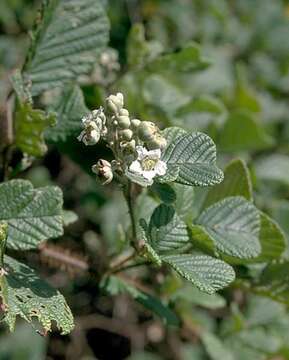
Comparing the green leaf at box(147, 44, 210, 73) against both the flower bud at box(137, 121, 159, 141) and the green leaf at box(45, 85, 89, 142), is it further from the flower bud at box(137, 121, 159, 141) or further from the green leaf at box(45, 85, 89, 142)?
the flower bud at box(137, 121, 159, 141)

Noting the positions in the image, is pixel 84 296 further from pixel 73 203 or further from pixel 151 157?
pixel 151 157

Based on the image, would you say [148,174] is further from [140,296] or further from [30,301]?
[140,296]

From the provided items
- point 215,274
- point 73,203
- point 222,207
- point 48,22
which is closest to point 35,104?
point 48,22

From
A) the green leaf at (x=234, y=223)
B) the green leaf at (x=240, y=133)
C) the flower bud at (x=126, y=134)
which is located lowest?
the green leaf at (x=240, y=133)

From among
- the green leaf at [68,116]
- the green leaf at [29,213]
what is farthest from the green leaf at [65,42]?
the green leaf at [29,213]

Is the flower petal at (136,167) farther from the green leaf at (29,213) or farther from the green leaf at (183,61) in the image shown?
the green leaf at (183,61)

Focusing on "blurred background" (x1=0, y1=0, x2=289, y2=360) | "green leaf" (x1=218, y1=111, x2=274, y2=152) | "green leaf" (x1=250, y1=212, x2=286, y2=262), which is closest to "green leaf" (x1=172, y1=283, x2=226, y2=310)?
"blurred background" (x1=0, y1=0, x2=289, y2=360)

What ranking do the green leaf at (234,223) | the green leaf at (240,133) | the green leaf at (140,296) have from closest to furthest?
the green leaf at (234,223) < the green leaf at (140,296) < the green leaf at (240,133)
